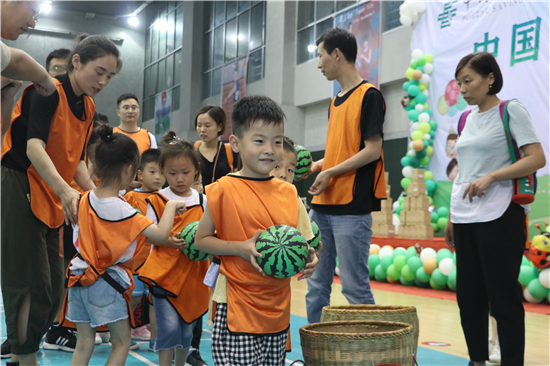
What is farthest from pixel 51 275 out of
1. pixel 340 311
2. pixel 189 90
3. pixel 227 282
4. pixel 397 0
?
pixel 189 90

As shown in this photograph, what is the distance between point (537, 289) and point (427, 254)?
5.74 ft

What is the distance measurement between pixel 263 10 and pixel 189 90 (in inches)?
204

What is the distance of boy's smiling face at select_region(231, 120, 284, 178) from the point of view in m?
2.10

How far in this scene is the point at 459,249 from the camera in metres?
3.20

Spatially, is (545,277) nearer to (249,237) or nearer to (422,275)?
(422,275)

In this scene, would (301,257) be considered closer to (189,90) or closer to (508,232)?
(508,232)

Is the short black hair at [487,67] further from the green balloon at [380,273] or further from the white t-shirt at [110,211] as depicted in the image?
→ the green balloon at [380,273]

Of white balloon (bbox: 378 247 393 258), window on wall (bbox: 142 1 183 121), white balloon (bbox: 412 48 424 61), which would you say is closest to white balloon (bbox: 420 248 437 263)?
white balloon (bbox: 378 247 393 258)

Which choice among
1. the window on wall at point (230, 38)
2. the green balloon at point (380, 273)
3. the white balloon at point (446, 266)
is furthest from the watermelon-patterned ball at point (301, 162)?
the window on wall at point (230, 38)

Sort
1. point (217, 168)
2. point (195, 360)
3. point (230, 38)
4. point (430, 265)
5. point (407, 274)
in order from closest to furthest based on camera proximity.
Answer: point (195, 360)
point (217, 168)
point (430, 265)
point (407, 274)
point (230, 38)

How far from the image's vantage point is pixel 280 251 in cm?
191

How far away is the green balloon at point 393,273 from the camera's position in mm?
8391

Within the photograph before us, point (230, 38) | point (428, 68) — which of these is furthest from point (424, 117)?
point (230, 38)

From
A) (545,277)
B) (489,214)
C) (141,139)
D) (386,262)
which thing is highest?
(141,139)
